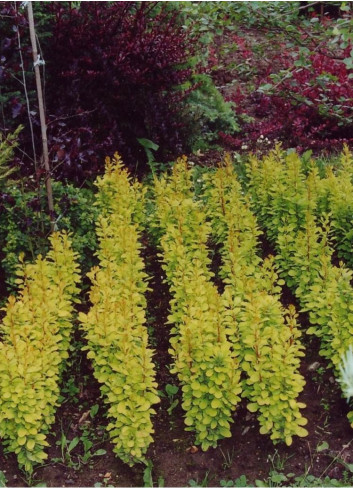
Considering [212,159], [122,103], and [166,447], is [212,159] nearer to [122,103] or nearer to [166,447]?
[122,103]

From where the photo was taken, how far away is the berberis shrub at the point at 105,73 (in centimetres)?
590

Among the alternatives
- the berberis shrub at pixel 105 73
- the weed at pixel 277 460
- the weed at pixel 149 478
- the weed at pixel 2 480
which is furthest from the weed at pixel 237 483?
the berberis shrub at pixel 105 73

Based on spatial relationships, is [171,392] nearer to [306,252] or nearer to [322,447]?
[322,447]

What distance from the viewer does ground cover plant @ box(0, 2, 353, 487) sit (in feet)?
11.8

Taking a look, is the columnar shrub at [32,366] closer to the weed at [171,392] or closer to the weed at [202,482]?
the weed at [171,392]

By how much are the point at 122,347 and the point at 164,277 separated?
1487 millimetres

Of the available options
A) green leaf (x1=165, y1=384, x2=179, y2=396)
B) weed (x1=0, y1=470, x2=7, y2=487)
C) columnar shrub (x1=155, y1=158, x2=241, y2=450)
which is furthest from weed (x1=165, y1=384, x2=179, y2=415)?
weed (x1=0, y1=470, x2=7, y2=487)

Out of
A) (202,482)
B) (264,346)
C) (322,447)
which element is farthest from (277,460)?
(264,346)

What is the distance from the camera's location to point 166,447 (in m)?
3.77

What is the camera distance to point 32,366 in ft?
11.7

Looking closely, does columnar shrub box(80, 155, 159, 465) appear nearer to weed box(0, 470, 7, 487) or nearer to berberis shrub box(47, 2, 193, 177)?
weed box(0, 470, 7, 487)

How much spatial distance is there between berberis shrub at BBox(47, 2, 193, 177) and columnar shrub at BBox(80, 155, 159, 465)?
1.37 metres

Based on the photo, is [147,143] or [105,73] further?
[147,143]

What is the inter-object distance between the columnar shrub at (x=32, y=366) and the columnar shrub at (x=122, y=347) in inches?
8.2
